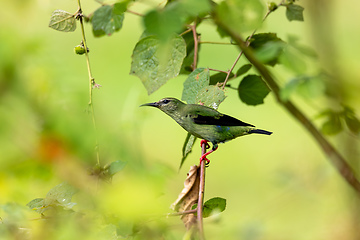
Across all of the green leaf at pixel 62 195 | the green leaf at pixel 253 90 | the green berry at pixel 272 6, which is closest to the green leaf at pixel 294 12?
the green berry at pixel 272 6

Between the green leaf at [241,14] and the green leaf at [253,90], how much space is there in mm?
650

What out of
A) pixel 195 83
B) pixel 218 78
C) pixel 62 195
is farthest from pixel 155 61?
pixel 62 195

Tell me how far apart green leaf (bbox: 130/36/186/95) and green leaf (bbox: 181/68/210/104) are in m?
0.07

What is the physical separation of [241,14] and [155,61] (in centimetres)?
55

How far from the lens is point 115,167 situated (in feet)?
3.47

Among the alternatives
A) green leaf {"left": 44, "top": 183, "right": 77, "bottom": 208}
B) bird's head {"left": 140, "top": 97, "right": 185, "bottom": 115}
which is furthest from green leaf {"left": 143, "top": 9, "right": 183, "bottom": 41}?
bird's head {"left": 140, "top": 97, "right": 185, "bottom": 115}

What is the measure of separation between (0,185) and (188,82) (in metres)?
0.64

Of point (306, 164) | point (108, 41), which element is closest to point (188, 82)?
point (306, 164)

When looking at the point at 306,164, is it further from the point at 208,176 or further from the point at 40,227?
the point at 40,227

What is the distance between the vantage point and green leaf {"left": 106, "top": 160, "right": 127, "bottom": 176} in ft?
3.39

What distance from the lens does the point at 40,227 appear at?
848 mm

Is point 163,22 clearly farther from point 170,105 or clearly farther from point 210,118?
point 170,105

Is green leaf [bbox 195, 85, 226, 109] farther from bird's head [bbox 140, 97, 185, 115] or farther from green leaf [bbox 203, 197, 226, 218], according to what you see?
bird's head [bbox 140, 97, 185, 115]

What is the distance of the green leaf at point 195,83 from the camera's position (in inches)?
57.6
